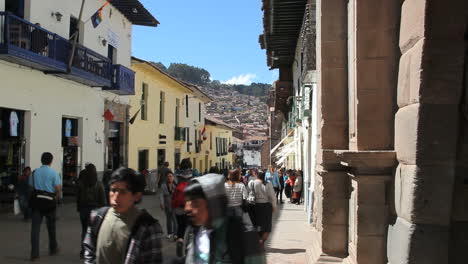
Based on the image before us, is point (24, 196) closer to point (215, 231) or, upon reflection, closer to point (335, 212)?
point (335, 212)

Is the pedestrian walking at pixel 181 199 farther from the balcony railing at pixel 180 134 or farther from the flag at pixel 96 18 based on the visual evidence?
the balcony railing at pixel 180 134

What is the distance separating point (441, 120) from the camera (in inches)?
137

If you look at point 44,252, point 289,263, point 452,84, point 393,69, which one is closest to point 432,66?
point 452,84

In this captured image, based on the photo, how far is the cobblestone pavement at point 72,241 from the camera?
754 centimetres

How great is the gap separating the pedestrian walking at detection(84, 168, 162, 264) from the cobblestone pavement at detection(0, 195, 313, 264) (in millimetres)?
4529

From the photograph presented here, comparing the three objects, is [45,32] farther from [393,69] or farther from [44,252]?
[393,69]

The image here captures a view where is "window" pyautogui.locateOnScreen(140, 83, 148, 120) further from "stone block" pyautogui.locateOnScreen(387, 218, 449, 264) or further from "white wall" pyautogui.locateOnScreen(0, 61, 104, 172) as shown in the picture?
"stone block" pyautogui.locateOnScreen(387, 218, 449, 264)

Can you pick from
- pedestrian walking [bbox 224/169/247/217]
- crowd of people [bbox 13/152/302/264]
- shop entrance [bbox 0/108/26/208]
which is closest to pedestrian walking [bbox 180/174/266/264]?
crowd of people [bbox 13/152/302/264]

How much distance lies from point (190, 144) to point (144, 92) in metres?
11.3

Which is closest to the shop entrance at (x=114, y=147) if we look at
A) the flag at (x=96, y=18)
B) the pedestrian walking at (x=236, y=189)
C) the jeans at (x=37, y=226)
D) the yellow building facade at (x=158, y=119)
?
the yellow building facade at (x=158, y=119)

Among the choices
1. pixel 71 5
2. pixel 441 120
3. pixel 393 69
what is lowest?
pixel 441 120

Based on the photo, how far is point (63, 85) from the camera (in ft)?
53.0

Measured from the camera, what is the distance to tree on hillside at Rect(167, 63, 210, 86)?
16400 cm

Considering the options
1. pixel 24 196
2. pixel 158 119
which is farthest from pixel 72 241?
pixel 158 119
